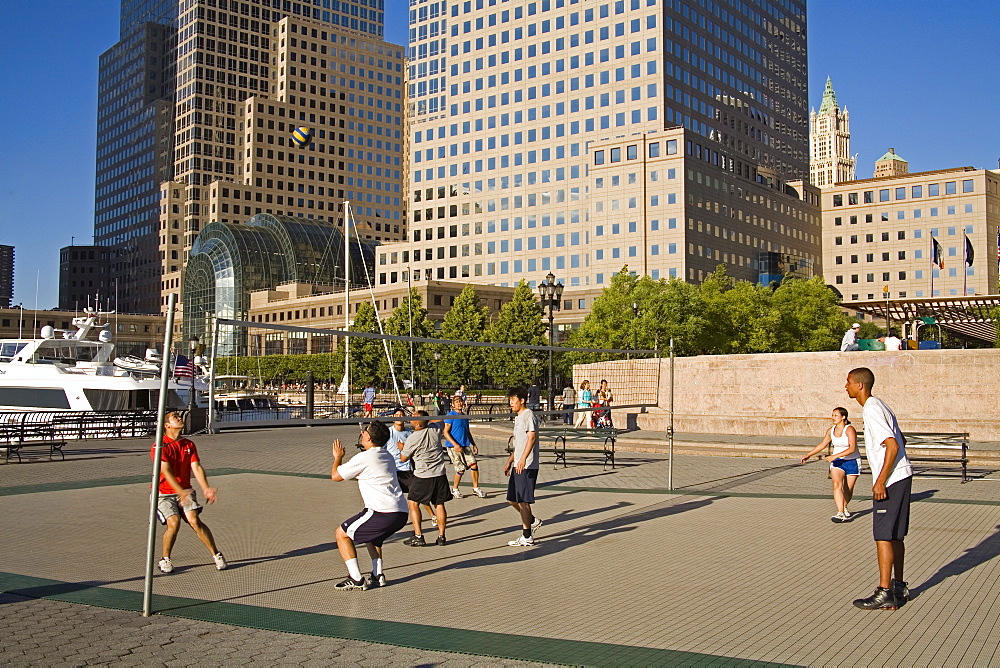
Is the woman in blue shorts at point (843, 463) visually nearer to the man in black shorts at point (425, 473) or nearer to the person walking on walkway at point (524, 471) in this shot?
the person walking on walkway at point (524, 471)

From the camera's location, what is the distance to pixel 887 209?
399 feet

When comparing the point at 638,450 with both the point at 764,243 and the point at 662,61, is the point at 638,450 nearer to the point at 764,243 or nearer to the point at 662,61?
the point at 662,61

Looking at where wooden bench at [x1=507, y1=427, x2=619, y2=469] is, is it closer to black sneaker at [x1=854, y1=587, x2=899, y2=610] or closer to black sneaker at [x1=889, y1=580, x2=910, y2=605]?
black sneaker at [x1=889, y1=580, x2=910, y2=605]

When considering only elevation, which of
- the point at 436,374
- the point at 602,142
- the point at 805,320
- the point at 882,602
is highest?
the point at 602,142

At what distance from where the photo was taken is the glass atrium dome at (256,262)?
12438 centimetres

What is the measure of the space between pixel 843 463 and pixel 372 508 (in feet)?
24.8

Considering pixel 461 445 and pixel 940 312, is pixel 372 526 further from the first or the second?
pixel 940 312

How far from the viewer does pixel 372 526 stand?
8969mm

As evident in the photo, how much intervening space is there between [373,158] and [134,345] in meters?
59.7

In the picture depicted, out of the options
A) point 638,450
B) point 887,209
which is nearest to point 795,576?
point 638,450

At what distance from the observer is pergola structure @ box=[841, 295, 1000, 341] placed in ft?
98.4

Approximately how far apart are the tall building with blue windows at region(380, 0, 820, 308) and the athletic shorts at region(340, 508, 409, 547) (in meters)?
88.9

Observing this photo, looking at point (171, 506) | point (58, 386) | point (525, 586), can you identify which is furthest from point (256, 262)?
point (525, 586)

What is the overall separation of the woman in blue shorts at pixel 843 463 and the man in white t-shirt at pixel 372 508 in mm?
6674
